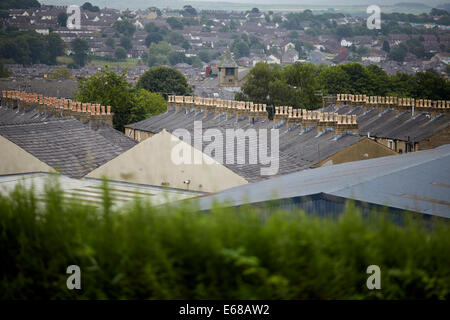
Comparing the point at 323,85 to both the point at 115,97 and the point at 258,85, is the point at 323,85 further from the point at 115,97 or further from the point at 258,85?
the point at 115,97

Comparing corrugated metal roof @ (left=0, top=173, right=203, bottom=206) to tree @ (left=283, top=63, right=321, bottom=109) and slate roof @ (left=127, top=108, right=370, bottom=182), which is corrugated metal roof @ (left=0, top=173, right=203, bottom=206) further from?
tree @ (left=283, top=63, right=321, bottom=109)

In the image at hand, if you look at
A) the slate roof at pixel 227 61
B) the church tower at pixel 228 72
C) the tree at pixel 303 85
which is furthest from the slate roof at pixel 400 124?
the church tower at pixel 228 72

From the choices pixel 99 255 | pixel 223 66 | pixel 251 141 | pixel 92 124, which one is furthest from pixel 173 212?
pixel 223 66

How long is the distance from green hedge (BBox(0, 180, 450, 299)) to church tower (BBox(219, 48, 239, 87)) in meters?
151

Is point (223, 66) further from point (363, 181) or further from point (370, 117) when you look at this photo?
point (363, 181)

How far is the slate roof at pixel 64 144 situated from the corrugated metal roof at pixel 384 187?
1263cm

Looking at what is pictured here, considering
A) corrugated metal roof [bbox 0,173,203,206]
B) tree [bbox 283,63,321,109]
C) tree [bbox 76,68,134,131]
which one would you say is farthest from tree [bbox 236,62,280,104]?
corrugated metal roof [bbox 0,173,203,206]

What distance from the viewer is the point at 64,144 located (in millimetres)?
33156

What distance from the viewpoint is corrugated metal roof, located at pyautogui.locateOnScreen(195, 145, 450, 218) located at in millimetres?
16327

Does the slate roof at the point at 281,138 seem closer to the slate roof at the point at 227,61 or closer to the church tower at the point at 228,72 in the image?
the slate roof at the point at 227,61

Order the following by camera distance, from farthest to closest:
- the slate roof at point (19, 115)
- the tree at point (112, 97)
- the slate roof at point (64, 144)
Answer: the tree at point (112, 97) < the slate roof at point (19, 115) < the slate roof at point (64, 144)

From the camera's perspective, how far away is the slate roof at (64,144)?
3059 centimetres

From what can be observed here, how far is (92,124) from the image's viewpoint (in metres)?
44.5

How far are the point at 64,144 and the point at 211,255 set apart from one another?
26.0 metres
